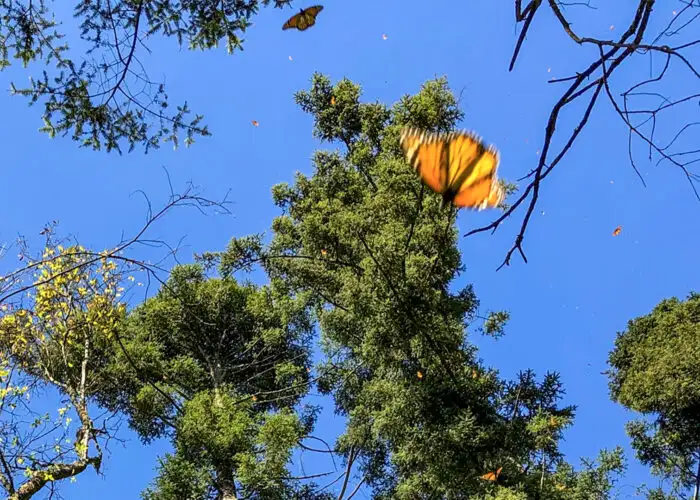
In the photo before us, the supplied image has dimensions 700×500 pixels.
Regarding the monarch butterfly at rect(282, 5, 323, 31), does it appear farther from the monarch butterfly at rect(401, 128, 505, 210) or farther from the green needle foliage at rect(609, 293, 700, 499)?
the green needle foliage at rect(609, 293, 700, 499)

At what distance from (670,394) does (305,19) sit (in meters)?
9.56

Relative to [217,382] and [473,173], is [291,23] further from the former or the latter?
[217,382]

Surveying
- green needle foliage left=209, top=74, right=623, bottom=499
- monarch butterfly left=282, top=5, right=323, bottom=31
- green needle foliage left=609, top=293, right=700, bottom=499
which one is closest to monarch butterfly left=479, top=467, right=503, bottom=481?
green needle foliage left=209, top=74, right=623, bottom=499

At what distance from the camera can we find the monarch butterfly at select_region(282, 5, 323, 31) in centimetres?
313

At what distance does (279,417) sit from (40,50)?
224 inches

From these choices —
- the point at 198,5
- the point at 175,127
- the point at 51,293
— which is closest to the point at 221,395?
the point at 51,293

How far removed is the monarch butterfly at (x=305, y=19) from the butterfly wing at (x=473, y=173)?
197 centimetres

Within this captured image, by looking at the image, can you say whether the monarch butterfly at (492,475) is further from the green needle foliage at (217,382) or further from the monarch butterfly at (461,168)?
the monarch butterfly at (461,168)

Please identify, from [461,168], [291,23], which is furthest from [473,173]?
[291,23]

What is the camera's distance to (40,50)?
3.61 metres

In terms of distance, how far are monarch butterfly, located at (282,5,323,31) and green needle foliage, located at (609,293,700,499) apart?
30.7ft

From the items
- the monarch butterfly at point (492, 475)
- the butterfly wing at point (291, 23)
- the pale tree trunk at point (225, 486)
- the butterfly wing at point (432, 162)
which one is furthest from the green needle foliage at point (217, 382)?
Result: the butterfly wing at point (432, 162)

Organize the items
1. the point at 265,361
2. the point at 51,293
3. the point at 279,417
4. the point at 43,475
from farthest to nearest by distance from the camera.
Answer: the point at 265,361
the point at 279,417
the point at 51,293
the point at 43,475

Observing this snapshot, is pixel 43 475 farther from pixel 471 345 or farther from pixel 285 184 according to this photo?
pixel 285 184
